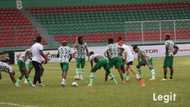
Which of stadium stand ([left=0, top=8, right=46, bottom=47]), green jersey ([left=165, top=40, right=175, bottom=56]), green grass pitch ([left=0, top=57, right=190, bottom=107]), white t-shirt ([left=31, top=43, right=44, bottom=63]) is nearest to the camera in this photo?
green grass pitch ([left=0, top=57, right=190, bottom=107])

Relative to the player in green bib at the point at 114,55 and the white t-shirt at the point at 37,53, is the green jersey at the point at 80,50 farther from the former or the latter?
the white t-shirt at the point at 37,53

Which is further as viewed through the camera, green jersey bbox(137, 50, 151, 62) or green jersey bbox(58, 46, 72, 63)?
green jersey bbox(137, 50, 151, 62)

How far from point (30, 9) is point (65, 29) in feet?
16.3

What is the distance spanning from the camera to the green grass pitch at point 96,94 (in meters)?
17.4

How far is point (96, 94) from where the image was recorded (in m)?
20.1

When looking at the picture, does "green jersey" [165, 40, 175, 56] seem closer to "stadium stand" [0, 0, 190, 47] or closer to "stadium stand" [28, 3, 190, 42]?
"stadium stand" [0, 0, 190, 47]

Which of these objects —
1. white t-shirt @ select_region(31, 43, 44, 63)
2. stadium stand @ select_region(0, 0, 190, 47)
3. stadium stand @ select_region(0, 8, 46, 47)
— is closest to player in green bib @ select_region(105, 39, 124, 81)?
white t-shirt @ select_region(31, 43, 44, 63)

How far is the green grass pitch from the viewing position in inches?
687

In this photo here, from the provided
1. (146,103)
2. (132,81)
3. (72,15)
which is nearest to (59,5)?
(72,15)

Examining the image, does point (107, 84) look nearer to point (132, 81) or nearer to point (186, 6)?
point (132, 81)

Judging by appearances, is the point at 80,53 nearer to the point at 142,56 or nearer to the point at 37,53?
the point at 142,56

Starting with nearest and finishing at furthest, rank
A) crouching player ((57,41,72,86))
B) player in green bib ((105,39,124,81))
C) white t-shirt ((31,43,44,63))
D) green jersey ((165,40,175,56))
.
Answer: crouching player ((57,41,72,86)), white t-shirt ((31,43,44,63)), player in green bib ((105,39,124,81)), green jersey ((165,40,175,56))

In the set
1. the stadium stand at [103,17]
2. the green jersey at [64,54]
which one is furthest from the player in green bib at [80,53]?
the stadium stand at [103,17]

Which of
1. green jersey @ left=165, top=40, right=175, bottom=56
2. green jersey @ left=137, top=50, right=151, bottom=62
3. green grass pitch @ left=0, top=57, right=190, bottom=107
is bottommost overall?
green grass pitch @ left=0, top=57, right=190, bottom=107
